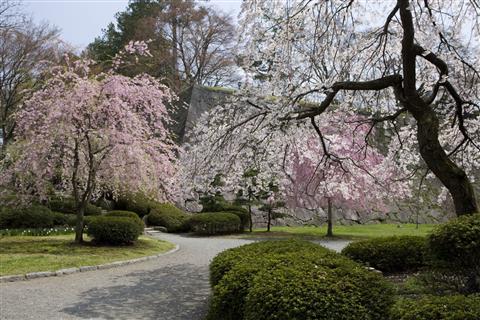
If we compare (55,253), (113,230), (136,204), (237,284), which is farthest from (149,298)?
(136,204)

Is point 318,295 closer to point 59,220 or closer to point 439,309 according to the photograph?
point 439,309

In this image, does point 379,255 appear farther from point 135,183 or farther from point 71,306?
point 135,183

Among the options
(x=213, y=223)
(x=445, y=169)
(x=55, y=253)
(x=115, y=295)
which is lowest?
(x=115, y=295)

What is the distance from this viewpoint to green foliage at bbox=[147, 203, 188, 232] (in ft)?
63.6

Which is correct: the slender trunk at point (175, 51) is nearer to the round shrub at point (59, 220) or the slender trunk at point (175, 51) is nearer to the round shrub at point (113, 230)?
the round shrub at point (59, 220)

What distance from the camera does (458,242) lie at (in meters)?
3.89

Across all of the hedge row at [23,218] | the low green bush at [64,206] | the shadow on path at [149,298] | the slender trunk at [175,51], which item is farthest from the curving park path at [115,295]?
the slender trunk at [175,51]

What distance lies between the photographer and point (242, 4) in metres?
6.63

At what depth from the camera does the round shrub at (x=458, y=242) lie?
3.87 m

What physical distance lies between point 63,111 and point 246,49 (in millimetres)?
6519

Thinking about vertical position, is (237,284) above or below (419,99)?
below

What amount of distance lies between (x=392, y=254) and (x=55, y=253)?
789 cm

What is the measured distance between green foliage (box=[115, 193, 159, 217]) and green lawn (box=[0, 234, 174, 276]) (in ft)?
24.3

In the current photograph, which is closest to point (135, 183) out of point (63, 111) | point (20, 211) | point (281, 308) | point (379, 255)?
point (63, 111)
